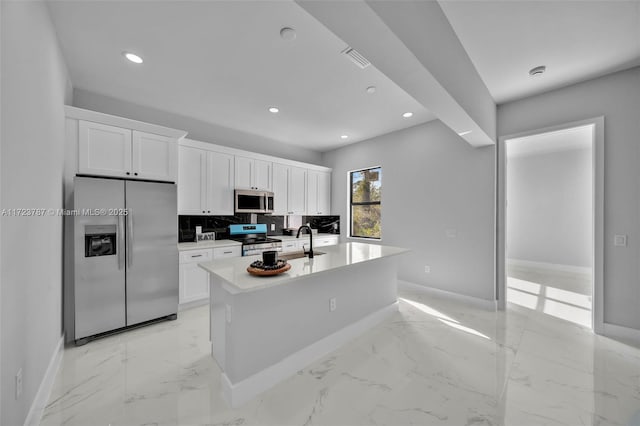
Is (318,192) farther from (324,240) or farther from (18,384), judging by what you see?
(18,384)

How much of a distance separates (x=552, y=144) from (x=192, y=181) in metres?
7.22

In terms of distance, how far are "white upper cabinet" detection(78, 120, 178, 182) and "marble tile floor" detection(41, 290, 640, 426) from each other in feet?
6.08

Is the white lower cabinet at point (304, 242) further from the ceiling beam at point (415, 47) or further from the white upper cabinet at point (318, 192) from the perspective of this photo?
the ceiling beam at point (415, 47)

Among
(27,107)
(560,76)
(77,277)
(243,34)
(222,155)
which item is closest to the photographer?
(27,107)

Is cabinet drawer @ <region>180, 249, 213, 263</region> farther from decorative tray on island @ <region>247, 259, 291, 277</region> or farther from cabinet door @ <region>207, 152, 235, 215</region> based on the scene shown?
decorative tray on island @ <region>247, 259, 291, 277</region>

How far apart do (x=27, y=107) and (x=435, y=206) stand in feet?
14.6

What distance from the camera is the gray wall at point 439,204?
11.0 feet

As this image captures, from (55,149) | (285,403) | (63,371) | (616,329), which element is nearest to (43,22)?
(55,149)

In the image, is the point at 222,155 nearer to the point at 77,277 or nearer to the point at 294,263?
the point at 77,277

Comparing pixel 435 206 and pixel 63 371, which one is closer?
pixel 63 371

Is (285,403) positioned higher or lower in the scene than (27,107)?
lower

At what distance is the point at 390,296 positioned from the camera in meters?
3.10

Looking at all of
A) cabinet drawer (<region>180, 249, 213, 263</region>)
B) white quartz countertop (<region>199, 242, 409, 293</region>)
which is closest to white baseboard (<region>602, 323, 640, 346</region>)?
white quartz countertop (<region>199, 242, 409, 293</region>)

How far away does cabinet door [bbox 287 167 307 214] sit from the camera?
4.82 m
